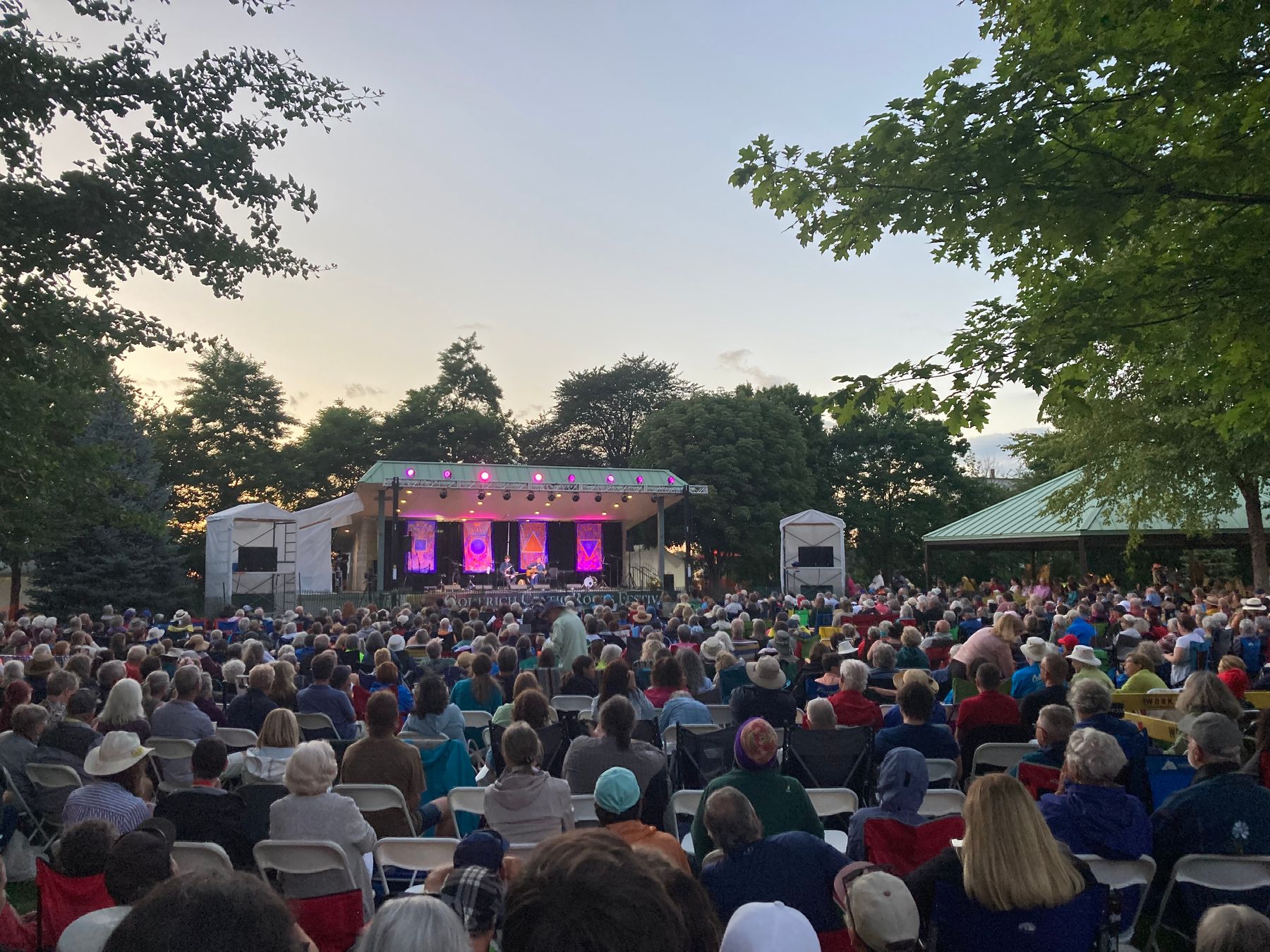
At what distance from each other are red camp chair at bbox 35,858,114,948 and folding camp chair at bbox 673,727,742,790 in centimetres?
279

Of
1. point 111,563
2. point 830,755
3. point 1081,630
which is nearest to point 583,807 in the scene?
point 830,755

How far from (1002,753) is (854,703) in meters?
0.96

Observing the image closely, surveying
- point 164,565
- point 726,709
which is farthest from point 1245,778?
point 164,565

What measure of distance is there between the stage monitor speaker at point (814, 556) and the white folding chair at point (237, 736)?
2024cm

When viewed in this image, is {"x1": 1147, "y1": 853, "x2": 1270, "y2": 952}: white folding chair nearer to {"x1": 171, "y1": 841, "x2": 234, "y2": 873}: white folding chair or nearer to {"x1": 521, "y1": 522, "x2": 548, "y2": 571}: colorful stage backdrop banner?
{"x1": 171, "y1": 841, "x2": 234, "y2": 873}: white folding chair

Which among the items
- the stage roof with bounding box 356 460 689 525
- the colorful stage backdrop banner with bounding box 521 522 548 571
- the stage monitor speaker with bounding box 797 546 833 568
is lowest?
the stage monitor speaker with bounding box 797 546 833 568

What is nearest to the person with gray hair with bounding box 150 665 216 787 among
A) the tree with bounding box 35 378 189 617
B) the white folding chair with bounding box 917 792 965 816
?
the white folding chair with bounding box 917 792 965 816

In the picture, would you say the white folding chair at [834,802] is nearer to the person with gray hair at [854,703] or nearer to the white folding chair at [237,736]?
the person with gray hair at [854,703]

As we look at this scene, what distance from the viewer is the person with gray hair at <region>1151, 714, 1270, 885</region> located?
130 inches

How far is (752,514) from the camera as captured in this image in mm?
34156

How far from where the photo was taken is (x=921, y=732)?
471 centimetres

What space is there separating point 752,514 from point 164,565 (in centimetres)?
2005

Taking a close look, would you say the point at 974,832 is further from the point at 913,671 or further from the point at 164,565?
the point at 164,565

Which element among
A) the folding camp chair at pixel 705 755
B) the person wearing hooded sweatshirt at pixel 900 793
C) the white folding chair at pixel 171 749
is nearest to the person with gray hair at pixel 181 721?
the white folding chair at pixel 171 749
